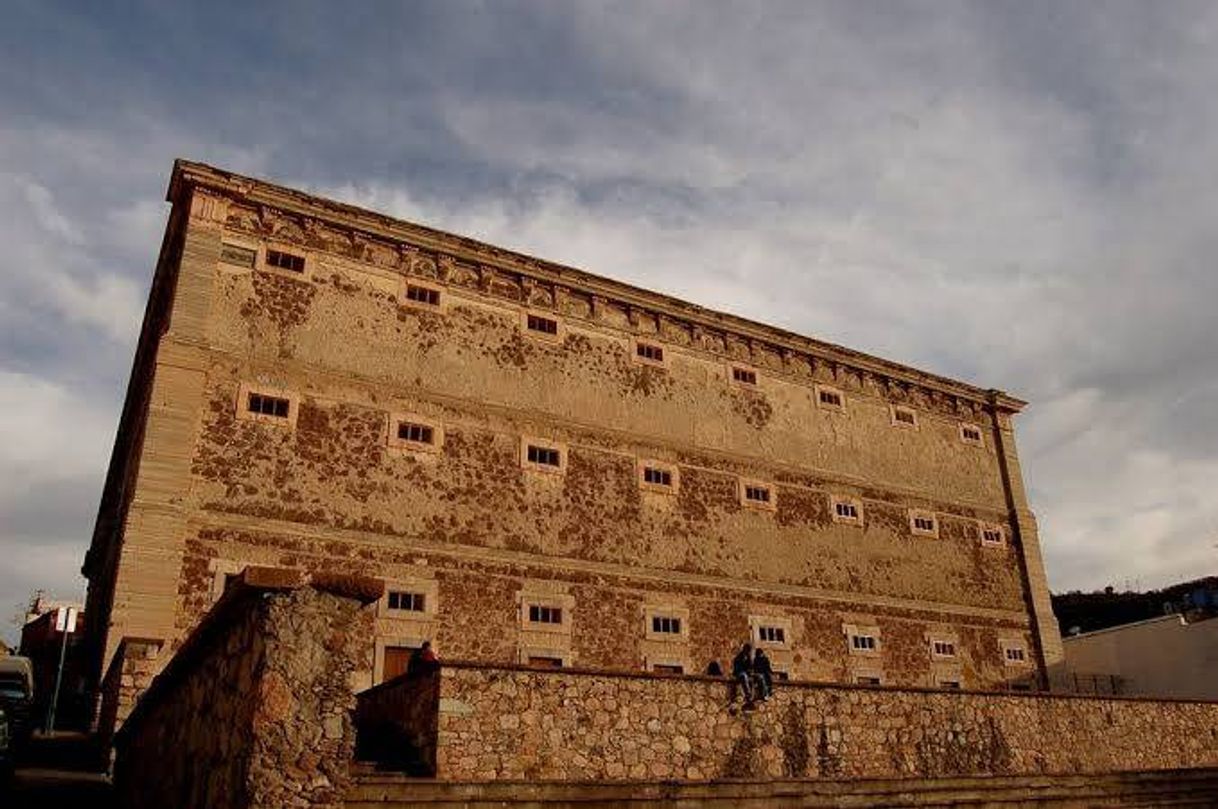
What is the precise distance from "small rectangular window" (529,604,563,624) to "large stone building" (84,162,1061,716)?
8 centimetres

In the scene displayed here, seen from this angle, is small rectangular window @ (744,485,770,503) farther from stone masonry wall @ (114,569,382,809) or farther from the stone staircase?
stone masonry wall @ (114,569,382,809)

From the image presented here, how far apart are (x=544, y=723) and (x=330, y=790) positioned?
6.55m

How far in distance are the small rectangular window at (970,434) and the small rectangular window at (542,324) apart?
14.8 metres

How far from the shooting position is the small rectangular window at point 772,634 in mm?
21703

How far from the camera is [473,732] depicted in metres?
11.2

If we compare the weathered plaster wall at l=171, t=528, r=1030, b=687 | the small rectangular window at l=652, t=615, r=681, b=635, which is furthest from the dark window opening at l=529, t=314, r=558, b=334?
the small rectangular window at l=652, t=615, r=681, b=635

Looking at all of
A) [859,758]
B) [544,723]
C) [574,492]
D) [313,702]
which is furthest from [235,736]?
[574,492]

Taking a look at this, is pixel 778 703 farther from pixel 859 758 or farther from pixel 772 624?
pixel 772 624

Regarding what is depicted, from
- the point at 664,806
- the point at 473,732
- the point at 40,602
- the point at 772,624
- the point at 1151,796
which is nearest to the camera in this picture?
the point at 664,806

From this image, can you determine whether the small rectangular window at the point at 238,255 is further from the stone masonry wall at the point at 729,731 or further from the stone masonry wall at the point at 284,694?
the stone masonry wall at the point at 284,694

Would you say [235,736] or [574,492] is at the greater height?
[574,492]

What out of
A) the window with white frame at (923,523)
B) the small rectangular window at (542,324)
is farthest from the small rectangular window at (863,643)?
the small rectangular window at (542,324)

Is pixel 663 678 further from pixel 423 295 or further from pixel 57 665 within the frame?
pixel 57 665

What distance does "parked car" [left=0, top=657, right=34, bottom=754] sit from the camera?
44.0 feet
